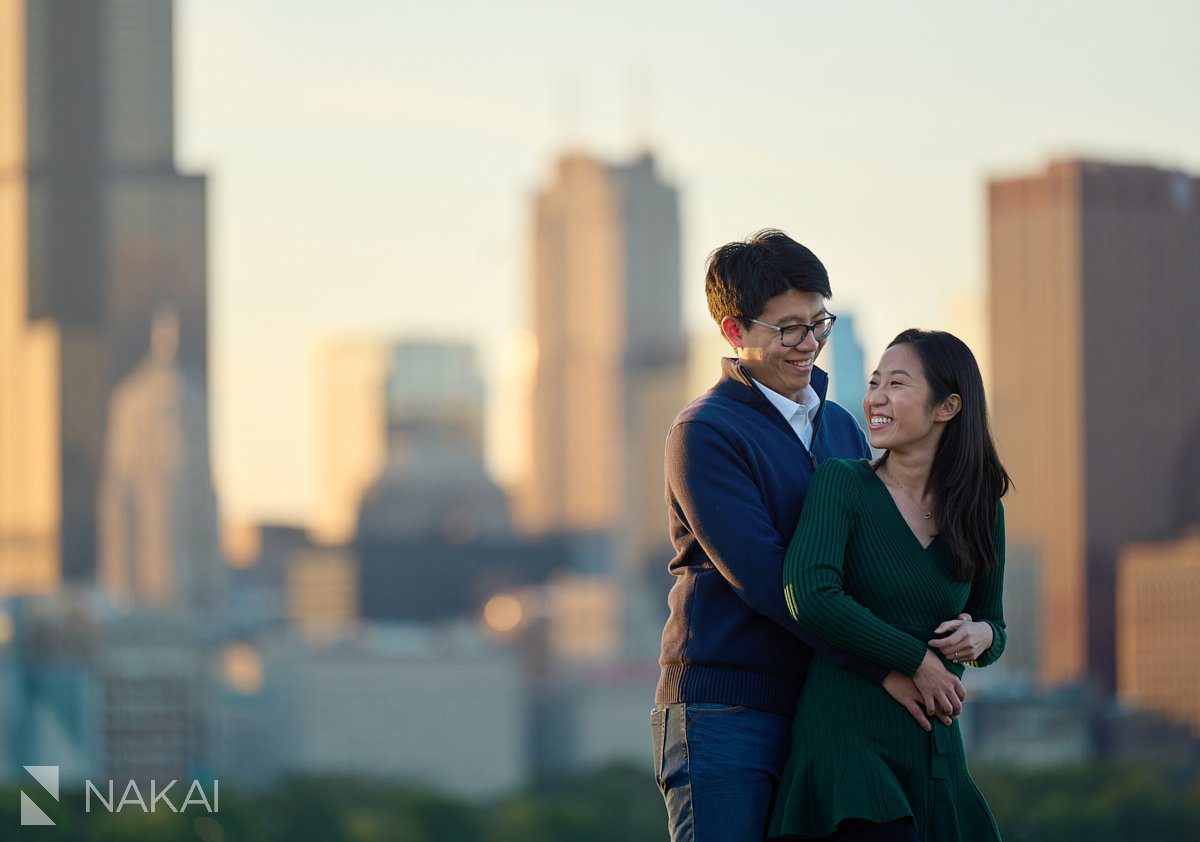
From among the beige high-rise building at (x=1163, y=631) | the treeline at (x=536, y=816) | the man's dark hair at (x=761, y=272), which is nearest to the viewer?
the man's dark hair at (x=761, y=272)

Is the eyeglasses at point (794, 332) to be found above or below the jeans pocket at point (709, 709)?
above

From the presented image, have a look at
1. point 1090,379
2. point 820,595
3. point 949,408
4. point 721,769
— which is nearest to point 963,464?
point 949,408

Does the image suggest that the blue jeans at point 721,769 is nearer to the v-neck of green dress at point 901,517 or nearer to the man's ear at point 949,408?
the v-neck of green dress at point 901,517

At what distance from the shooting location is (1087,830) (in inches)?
3942

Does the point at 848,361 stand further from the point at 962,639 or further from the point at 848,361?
the point at 962,639

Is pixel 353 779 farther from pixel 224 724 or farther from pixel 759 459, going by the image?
pixel 759 459

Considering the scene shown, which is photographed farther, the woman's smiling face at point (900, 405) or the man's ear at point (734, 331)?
the man's ear at point (734, 331)

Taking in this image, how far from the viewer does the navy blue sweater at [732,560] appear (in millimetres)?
8383

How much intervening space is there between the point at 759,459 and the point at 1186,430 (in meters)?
186

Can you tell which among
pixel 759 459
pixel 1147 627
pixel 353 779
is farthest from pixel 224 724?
pixel 759 459

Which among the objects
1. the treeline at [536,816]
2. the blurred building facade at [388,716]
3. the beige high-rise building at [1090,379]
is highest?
the beige high-rise building at [1090,379]

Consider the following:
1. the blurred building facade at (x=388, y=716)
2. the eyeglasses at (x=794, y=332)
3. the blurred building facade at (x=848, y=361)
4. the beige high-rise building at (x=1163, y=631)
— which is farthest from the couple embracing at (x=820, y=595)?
the beige high-rise building at (x=1163, y=631)

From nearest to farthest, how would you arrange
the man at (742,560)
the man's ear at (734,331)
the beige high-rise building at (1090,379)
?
the man at (742,560), the man's ear at (734,331), the beige high-rise building at (1090,379)

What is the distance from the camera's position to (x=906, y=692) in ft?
27.0
